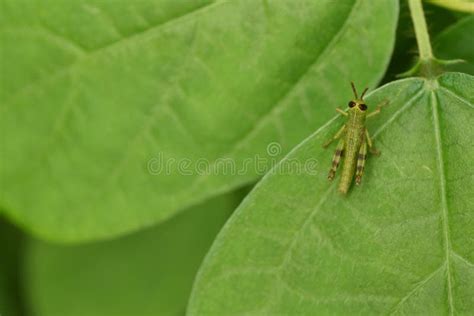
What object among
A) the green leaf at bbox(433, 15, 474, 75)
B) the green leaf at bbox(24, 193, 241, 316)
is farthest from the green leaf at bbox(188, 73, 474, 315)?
the green leaf at bbox(24, 193, 241, 316)

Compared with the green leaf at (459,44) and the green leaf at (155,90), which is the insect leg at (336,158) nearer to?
the green leaf at (155,90)

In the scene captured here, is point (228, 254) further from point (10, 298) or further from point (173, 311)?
point (10, 298)

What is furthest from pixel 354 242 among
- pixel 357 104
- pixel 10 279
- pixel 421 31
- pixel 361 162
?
pixel 10 279

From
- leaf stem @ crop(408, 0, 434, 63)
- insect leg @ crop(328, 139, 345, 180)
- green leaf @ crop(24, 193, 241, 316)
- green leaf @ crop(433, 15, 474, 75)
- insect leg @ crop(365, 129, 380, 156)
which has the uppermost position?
green leaf @ crop(433, 15, 474, 75)

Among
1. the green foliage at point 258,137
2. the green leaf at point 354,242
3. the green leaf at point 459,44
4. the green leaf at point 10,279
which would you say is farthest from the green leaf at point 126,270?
the green leaf at point 459,44

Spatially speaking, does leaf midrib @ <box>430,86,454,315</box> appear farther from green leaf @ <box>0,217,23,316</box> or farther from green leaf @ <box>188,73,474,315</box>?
green leaf @ <box>0,217,23,316</box>

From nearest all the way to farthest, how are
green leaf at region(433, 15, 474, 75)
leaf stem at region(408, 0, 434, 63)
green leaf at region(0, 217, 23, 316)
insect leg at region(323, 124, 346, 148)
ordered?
insect leg at region(323, 124, 346, 148) < leaf stem at region(408, 0, 434, 63) < green leaf at region(433, 15, 474, 75) < green leaf at region(0, 217, 23, 316)

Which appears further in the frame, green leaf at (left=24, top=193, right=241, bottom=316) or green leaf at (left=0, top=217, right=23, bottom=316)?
green leaf at (left=0, top=217, right=23, bottom=316)
